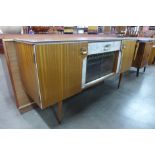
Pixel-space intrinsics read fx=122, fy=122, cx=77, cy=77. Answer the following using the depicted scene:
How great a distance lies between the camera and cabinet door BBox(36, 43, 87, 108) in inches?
37.1

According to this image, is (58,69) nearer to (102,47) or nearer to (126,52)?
(102,47)

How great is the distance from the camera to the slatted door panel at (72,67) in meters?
1.08

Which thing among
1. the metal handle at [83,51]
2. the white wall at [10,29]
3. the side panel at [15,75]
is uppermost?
the white wall at [10,29]

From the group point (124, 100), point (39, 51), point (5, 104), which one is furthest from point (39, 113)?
point (124, 100)

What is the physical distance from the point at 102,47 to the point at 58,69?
676 mm

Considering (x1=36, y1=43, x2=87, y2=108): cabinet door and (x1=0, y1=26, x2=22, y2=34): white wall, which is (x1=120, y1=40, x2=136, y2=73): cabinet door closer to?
(x1=36, y1=43, x2=87, y2=108): cabinet door

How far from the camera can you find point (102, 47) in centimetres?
146

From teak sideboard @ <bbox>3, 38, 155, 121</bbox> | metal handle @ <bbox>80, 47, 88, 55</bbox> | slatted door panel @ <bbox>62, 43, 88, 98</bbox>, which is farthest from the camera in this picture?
metal handle @ <bbox>80, 47, 88, 55</bbox>

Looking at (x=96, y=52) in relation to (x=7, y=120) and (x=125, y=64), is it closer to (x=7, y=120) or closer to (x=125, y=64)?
(x=125, y=64)

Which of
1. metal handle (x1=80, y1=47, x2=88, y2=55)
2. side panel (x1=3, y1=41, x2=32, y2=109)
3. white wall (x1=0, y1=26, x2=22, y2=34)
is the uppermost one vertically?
white wall (x1=0, y1=26, x2=22, y2=34)

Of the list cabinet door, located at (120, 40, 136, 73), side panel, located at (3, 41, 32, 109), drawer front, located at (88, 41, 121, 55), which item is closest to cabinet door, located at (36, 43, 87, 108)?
drawer front, located at (88, 41, 121, 55)

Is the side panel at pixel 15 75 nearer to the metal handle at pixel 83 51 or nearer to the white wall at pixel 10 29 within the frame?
the metal handle at pixel 83 51

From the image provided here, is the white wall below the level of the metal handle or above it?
above

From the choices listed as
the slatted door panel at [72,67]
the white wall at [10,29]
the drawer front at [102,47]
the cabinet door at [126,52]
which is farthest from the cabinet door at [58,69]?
the white wall at [10,29]
